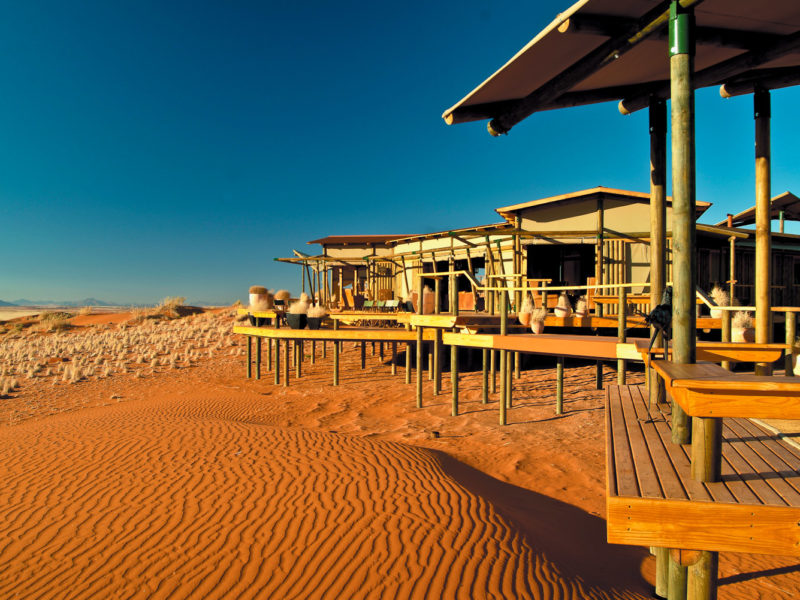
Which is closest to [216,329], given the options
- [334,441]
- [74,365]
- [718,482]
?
[74,365]

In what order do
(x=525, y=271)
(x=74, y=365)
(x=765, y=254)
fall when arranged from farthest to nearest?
(x=74, y=365)
(x=525, y=271)
(x=765, y=254)

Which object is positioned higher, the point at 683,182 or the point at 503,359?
the point at 683,182

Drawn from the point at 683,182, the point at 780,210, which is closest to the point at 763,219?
the point at 683,182

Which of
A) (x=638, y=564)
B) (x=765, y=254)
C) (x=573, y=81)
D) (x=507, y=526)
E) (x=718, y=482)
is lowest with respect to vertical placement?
(x=638, y=564)

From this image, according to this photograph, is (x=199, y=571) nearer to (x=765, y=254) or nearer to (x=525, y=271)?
(x=765, y=254)

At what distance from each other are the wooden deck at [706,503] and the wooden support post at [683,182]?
74cm

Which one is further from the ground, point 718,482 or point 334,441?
point 718,482

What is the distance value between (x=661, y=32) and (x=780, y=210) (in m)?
17.7

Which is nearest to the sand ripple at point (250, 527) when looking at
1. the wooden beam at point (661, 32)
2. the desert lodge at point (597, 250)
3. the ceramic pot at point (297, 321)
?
the wooden beam at point (661, 32)

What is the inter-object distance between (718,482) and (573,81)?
156 inches

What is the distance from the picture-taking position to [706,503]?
2.49m

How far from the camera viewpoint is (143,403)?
12.0m

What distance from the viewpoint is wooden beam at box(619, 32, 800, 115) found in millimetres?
4660

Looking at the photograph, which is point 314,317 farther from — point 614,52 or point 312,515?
point 614,52
